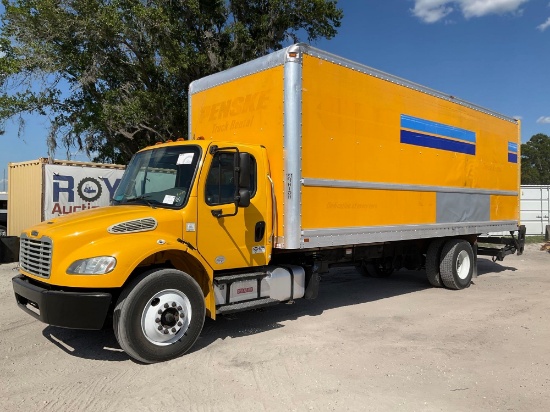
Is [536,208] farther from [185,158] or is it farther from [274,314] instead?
[185,158]

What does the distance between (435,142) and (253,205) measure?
3975mm

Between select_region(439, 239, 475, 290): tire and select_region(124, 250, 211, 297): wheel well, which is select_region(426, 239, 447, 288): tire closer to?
select_region(439, 239, 475, 290): tire

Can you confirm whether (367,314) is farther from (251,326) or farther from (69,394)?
(69,394)

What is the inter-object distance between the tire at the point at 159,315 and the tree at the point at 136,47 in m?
12.4

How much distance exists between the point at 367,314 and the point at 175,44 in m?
12.8

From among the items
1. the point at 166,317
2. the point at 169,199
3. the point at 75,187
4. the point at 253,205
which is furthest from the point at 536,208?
the point at 166,317

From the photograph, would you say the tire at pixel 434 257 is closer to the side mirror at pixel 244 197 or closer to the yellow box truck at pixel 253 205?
the yellow box truck at pixel 253 205

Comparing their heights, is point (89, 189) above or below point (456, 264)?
above

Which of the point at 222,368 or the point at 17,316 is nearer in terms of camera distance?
the point at 222,368

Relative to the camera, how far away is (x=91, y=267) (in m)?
4.59

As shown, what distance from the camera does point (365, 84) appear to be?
6875mm

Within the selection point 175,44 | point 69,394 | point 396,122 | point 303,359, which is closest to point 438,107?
point 396,122

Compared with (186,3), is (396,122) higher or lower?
lower

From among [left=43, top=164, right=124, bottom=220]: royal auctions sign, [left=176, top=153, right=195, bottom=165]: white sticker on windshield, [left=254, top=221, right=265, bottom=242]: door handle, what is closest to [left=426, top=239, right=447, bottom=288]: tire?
[left=254, top=221, right=265, bottom=242]: door handle
